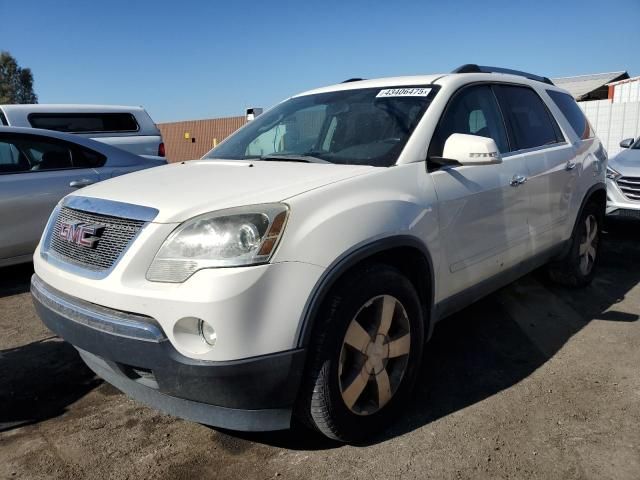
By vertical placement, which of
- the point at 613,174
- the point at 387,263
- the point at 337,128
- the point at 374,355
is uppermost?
the point at 337,128

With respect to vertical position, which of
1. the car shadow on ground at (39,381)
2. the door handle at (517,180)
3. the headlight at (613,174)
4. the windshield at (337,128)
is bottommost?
the car shadow on ground at (39,381)

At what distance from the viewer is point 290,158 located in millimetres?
3000

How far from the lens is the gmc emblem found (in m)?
2.32

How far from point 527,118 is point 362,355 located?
7.90 feet

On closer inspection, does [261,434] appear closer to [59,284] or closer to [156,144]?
[59,284]

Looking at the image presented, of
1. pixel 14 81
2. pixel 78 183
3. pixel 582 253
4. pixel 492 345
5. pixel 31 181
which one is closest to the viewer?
pixel 492 345

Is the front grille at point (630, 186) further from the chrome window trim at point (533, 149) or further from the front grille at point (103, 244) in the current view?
the front grille at point (103, 244)

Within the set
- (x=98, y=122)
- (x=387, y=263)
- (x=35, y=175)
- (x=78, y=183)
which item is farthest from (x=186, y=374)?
(x=98, y=122)

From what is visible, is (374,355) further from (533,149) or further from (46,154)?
(46,154)

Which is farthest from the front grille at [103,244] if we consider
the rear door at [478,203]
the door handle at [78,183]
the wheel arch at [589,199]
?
the wheel arch at [589,199]

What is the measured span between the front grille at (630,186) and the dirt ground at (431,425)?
130 inches

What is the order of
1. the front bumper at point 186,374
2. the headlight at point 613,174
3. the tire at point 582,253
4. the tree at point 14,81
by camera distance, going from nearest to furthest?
the front bumper at point 186,374 < the tire at point 582,253 < the headlight at point 613,174 < the tree at point 14,81

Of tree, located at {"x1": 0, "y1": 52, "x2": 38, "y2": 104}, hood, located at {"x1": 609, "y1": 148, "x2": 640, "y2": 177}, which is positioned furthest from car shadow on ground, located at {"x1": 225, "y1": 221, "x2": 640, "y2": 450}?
tree, located at {"x1": 0, "y1": 52, "x2": 38, "y2": 104}

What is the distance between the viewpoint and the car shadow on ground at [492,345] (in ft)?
9.00
